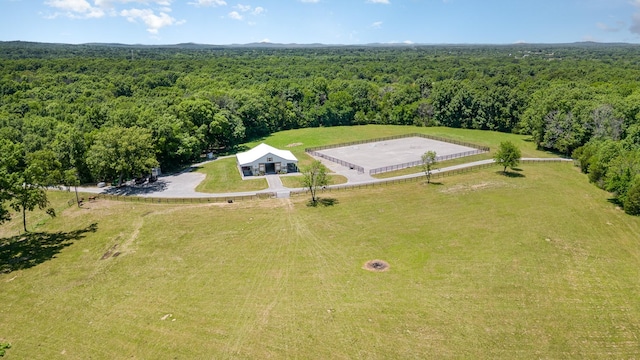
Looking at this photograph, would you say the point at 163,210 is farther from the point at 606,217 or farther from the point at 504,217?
the point at 606,217

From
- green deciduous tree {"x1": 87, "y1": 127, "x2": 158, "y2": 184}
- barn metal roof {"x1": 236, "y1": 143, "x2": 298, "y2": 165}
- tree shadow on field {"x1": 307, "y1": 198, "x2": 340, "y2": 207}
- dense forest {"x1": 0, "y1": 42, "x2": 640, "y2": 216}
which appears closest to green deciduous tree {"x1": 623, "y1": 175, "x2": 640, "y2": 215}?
dense forest {"x1": 0, "y1": 42, "x2": 640, "y2": 216}

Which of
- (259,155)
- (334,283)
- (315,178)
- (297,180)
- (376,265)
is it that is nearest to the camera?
(334,283)

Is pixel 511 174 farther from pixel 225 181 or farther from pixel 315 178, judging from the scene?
pixel 225 181

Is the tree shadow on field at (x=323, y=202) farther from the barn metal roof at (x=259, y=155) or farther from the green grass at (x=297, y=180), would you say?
the barn metal roof at (x=259, y=155)

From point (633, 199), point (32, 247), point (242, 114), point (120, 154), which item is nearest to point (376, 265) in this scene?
point (633, 199)

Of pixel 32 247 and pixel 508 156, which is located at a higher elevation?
pixel 508 156
